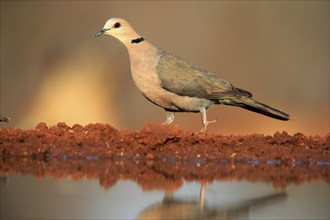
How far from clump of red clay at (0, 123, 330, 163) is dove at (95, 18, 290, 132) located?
1728 mm

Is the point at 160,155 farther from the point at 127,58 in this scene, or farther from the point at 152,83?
the point at 127,58

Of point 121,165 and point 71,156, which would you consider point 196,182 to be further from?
point 71,156

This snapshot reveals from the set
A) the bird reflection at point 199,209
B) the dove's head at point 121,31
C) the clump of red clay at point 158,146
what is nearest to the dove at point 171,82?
the dove's head at point 121,31

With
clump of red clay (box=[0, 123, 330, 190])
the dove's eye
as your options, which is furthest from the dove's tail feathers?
clump of red clay (box=[0, 123, 330, 190])

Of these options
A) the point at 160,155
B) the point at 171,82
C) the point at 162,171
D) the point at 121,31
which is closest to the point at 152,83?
the point at 171,82

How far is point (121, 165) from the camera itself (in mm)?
4883

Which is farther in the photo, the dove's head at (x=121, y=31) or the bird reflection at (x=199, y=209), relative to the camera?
the dove's head at (x=121, y=31)

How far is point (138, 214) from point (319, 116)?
409 inches

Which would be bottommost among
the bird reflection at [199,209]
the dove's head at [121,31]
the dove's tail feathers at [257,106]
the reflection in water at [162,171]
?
the bird reflection at [199,209]

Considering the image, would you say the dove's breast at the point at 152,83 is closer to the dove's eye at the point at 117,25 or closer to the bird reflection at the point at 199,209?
the dove's eye at the point at 117,25

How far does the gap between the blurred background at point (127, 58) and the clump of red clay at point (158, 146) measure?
26.3ft

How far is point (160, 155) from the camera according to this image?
5340 mm

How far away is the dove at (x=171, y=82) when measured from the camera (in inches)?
297

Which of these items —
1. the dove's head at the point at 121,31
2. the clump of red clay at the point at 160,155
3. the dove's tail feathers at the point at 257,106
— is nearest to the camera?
the clump of red clay at the point at 160,155
